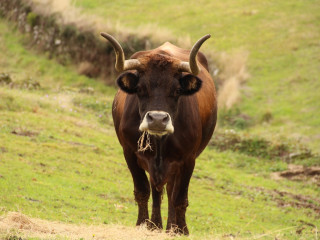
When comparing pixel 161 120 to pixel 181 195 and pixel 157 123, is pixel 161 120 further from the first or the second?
pixel 181 195

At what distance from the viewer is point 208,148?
2133 centimetres

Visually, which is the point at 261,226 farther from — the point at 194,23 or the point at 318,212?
the point at 194,23

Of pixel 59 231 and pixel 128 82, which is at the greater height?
pixel 128 82

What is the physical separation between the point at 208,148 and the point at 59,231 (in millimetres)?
13065

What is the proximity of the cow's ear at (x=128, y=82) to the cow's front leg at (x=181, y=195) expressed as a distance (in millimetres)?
1556

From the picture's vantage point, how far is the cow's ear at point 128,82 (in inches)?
355

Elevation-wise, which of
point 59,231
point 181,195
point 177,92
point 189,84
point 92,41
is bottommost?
point 59,231

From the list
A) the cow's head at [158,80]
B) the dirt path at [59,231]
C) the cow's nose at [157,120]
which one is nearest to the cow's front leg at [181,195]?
the dirt path at [59,231]

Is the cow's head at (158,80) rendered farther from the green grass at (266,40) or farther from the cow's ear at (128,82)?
the green grass at (266,40)

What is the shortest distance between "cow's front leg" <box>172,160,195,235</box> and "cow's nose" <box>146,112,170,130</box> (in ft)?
4.97

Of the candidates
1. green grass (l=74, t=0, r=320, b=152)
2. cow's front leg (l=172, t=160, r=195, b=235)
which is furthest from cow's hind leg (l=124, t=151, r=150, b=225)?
green grass (l=74, t=0, r=320, b=152)

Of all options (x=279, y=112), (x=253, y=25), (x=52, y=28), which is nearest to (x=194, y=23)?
(x=253, y=25)

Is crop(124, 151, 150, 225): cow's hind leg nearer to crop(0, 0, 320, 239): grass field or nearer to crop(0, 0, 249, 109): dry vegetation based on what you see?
crop(0, 0, 320, 239): grass field

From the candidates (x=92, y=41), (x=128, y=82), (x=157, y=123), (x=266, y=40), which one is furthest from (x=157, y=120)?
(x=266, y=40)
